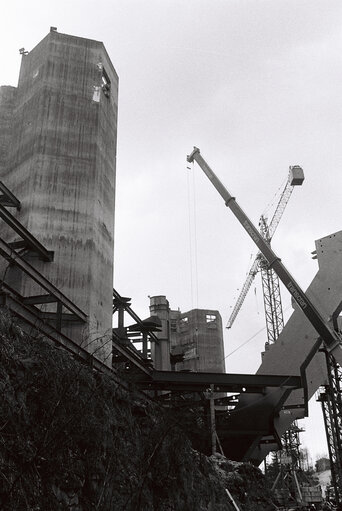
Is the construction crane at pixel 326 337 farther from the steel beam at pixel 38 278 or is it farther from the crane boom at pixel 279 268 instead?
the steel beam at pixel 38 278

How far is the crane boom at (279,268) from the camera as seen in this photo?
29.0 m

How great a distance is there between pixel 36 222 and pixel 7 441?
1616cm

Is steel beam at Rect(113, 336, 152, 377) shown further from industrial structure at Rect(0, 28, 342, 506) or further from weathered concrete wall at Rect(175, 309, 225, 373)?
weathered concrete wall at Rect(175, 309, 225, 373)

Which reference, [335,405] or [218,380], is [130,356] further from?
[335,405]

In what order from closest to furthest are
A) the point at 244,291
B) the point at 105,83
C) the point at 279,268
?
the point at 105,83
the point at 279,268
the point at 244,291

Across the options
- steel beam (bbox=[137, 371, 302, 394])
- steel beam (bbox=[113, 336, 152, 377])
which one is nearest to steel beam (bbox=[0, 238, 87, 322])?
steel beam (bbox=[113, 336, 152, 377])

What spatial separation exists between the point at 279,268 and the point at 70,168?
47.3ft

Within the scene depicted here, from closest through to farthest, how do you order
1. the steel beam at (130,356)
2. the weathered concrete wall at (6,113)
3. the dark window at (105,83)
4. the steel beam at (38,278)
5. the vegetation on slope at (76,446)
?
the vegetation on slope at (76,446) → the steel beam at (38,278) → the steel beam at (130,356) → the dark window at (105,83) → the weathered concrete wall at (6,113)

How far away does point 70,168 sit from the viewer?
25469 millimetres

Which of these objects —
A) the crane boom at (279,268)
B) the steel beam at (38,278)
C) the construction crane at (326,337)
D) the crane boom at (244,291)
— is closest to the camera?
the steel beam at (38,278)

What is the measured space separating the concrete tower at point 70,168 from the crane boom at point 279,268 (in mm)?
10720

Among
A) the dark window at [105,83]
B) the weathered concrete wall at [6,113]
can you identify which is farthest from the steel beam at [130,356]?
the weathered concrete wall at [6,113]

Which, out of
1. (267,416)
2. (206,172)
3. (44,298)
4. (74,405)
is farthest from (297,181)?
(74,405)

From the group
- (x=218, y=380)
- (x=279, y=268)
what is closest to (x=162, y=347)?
(x=218, y=380)
